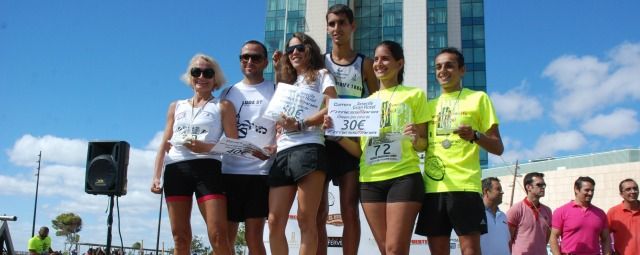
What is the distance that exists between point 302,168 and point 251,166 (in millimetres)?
728

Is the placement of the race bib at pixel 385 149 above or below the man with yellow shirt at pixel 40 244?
above

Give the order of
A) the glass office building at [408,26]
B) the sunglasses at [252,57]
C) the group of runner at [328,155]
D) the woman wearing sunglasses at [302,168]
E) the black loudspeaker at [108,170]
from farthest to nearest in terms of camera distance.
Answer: the glass office building at [408,26]
the black loudspeaker at [108,170]
the sunglasses at [252,57]
the woman wearing sunglasses at [302,168]
the group of runner at [328,155]

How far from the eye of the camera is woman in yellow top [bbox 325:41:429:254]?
13.5ft

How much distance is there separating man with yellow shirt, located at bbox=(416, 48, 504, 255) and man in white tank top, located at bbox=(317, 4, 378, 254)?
0.57 m

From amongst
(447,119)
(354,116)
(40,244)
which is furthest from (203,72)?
(40,244)

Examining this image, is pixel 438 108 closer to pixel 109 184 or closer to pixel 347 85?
pixel 347 85

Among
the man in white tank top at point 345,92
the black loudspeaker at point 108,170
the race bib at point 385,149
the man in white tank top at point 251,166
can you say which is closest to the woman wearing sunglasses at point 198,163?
the man in white tank top at point 251,166

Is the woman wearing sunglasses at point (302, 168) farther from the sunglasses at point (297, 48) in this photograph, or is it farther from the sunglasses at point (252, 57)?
the sunglasses at point (252, 57)

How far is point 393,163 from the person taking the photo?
167 inches

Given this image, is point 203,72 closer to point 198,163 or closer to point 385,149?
point 198,163

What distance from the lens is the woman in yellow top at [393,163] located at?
4.12 m

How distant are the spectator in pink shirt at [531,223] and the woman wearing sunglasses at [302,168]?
12.4 feet

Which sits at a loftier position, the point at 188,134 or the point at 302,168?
the point at 188,134

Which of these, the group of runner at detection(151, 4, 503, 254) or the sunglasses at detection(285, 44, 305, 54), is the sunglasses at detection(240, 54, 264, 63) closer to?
the group of runner at detection(151, 4, 503, 254)
